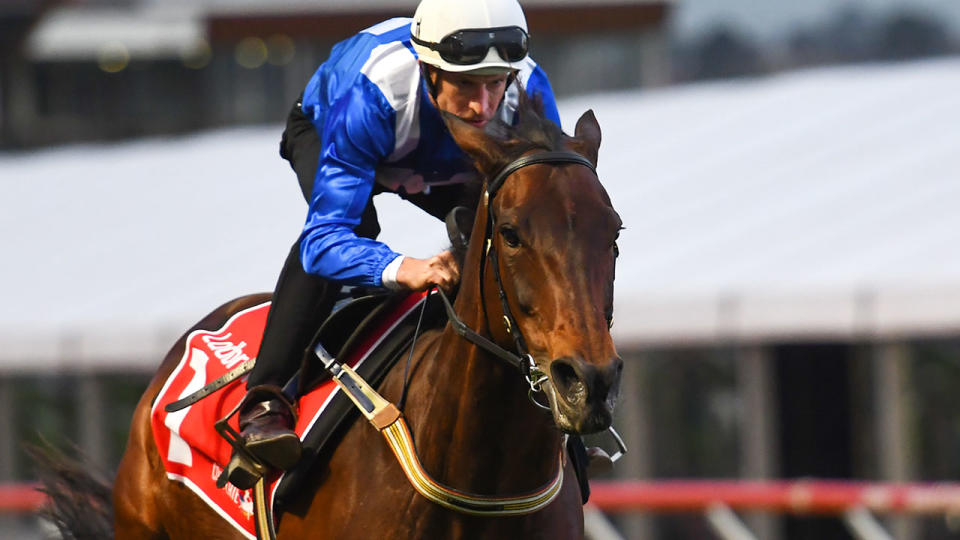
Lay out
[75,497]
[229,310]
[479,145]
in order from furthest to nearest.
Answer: [75,497] → [229,310] → [479,145]

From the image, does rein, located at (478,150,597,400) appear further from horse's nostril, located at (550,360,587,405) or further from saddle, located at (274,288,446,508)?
saddle, located at (274,288,446,508)

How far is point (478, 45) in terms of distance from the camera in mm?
4188

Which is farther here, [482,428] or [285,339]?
[285,339]

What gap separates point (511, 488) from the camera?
4.05 meters

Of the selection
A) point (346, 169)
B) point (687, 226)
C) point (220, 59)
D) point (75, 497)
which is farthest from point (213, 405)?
point (220, 59)

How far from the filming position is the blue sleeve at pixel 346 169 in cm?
431

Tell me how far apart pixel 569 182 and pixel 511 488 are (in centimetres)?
83

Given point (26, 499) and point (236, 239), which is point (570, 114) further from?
point (26, 499)

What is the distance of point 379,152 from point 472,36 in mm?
434

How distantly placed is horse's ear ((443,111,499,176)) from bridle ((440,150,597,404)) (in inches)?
1.4

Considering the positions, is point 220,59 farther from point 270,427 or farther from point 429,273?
point 429,273

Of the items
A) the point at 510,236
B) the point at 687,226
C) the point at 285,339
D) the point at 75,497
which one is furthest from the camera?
the point at 687,226

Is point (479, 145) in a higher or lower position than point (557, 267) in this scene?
higher

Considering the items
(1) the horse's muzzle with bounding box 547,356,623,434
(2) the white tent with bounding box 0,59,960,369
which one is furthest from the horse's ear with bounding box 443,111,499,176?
(2) the white tent with bounding box 0,59,960,369
